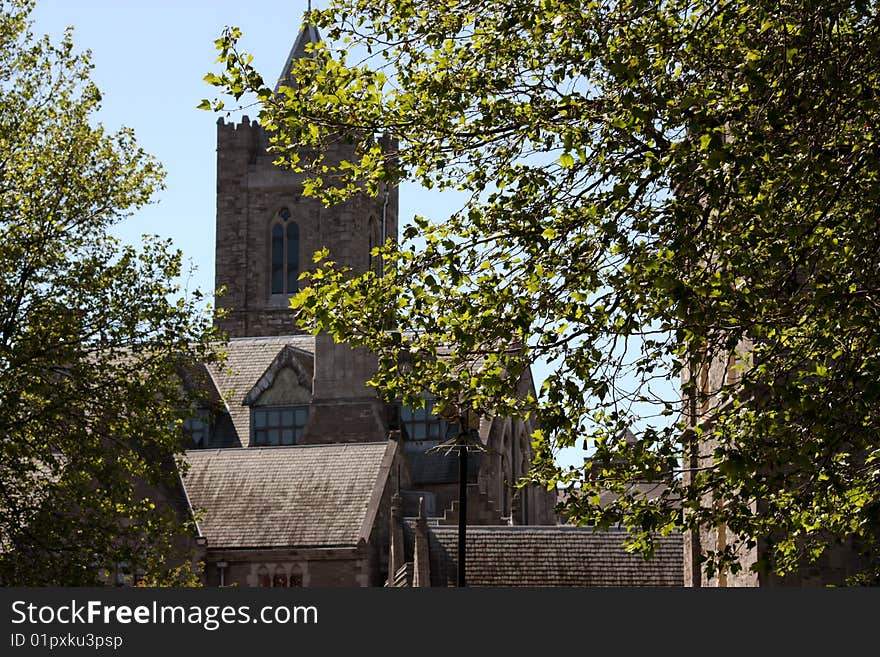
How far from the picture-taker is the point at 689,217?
46.3 ft

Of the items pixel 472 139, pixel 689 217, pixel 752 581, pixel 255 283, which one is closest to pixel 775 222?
pixel 689 217

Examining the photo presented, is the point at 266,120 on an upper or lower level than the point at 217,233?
lower

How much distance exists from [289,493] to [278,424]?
1287 centimetres

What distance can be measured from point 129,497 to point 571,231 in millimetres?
13319

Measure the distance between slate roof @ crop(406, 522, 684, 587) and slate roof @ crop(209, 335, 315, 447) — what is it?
22.0 m

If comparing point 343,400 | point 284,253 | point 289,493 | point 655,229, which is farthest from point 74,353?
point 284,253

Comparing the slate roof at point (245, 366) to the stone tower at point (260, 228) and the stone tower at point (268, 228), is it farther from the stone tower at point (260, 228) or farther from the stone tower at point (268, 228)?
the stone tower at point (260, 228)

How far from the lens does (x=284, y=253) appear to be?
274 feet

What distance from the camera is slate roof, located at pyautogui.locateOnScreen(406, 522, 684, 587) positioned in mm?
43219

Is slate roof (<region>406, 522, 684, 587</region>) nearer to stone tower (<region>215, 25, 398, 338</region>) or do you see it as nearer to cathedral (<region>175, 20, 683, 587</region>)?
cathedral (<region>175, 20, 683, 587</region>)

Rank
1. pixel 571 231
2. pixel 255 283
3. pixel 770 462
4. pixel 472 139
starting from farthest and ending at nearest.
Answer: pixel 255 283, pixel 472 139, pixel 571 231, pixel 770 462

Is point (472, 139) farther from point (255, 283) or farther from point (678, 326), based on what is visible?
point (255, 283)

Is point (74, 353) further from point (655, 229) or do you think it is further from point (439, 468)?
point (439, 468)

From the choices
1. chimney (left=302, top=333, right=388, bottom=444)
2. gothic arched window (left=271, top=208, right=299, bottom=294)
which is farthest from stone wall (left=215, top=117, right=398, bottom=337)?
chimney (left=302, top=333, right=388, bottom=444)
